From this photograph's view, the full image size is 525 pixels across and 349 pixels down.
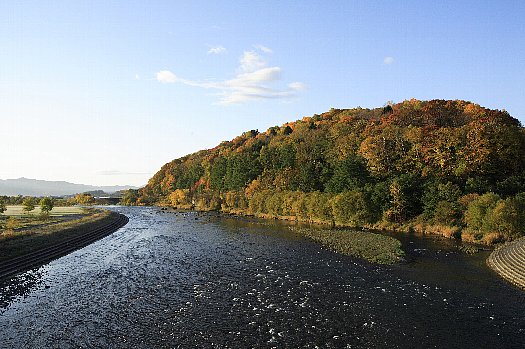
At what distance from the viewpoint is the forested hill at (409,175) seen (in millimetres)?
65750

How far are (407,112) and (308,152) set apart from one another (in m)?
35.9

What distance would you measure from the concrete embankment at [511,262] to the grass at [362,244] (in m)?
10.8

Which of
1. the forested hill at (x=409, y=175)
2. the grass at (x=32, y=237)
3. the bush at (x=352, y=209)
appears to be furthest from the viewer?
the bush at (x=352, y=209)

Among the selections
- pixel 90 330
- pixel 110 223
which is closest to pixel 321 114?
pixel 110 223

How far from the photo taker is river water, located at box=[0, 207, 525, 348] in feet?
80.6

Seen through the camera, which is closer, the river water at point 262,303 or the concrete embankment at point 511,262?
the river water at point 262,303

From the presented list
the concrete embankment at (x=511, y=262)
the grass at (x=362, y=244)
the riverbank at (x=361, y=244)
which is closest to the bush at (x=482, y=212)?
the concrete embankment at (x=511, y=262)

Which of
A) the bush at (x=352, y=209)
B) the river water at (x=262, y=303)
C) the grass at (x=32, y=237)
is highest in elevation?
the bush at (x=352, y=209)

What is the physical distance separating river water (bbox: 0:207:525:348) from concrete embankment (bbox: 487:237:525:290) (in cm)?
147

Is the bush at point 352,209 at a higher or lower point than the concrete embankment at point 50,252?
higher

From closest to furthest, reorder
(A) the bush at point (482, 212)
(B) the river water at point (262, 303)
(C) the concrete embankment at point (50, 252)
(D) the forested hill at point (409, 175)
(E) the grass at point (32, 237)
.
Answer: (B) the river water at point (262, 303), (C) the concrete embankment at point (50, 252), (E) the grass at point (32, 237), (A) the bush at point (482, 212), (D) the forested hill at point (409, 175)

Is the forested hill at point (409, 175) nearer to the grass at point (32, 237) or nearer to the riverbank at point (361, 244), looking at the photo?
the riverbank at point (361, 244)

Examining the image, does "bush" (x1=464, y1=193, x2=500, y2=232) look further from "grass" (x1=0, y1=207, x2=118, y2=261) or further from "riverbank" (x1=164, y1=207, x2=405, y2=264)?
"grass" (x1=0, y1=207, x2=118, y2=261)

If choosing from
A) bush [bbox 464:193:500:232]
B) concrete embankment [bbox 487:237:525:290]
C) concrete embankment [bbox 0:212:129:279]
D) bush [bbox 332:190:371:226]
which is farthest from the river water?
bush [bbox 332:190:371:226]
